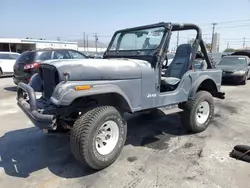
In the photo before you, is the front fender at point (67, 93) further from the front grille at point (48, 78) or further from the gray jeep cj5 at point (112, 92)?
the front grille at point (48, 78)

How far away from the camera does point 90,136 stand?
3105 mm

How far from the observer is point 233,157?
3.74 m

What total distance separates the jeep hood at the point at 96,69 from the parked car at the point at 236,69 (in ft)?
30.9

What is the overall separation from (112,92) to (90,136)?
67 centimetres

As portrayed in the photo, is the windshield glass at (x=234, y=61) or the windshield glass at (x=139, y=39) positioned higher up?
the windshield glass at (x=139, y=39)

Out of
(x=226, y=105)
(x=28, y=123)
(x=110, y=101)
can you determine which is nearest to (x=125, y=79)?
(x=110, y=101)

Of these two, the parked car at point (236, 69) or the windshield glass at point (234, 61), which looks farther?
the windshield glass at point (234, 61)

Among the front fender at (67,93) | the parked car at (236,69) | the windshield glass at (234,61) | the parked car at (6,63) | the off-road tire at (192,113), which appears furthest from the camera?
the parked car at (6,63)

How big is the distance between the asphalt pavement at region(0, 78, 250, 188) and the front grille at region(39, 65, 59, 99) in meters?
1.06

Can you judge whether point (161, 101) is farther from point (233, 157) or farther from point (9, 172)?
point (9, 172)

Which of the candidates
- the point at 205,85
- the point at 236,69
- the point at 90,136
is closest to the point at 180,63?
the point at 205,85

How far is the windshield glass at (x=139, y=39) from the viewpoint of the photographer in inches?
171

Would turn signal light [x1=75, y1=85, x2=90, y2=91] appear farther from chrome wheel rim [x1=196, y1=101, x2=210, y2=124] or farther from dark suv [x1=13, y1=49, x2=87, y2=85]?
dark suv [x1=13, y1=49, x2=87, y2=85]

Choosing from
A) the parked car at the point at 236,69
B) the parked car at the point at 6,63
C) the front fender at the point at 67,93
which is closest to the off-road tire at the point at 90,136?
the front fender at the point at 67,93
